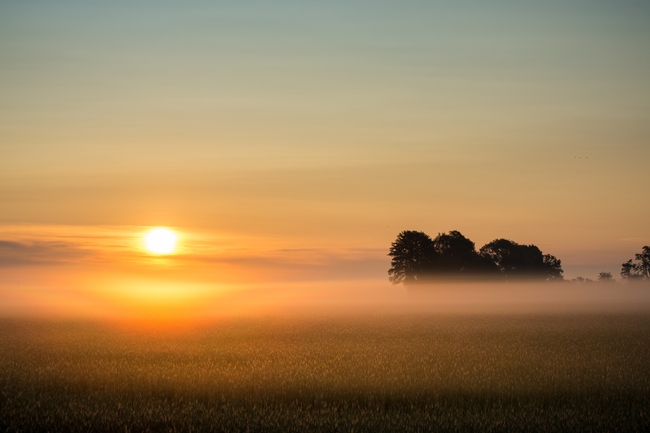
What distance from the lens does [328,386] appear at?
18.7 metres

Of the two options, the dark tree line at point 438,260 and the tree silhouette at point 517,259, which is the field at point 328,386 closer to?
the dark tree line at point 438,260

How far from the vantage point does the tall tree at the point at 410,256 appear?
293 ft

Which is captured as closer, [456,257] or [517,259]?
[456,257]

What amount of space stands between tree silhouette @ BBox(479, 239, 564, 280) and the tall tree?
2090 cm

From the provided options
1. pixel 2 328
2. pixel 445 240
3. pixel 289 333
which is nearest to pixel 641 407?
pixel 289 333

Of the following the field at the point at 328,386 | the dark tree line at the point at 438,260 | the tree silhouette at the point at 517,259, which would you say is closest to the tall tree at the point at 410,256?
the dark tree line at the point at 438,260

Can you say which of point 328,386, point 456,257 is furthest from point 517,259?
point 328,386

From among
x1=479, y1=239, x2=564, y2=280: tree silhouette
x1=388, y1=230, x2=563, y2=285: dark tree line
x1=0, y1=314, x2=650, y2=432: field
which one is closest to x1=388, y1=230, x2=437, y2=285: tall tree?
x1=388, y1=230, x2=563, y2=285: dark tree line

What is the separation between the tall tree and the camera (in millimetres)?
89438

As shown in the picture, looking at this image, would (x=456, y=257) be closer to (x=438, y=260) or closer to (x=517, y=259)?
(x=438, y=260)

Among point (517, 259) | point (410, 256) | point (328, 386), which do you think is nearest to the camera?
point (328, 386)

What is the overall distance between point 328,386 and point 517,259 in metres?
101

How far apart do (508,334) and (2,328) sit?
34787mm

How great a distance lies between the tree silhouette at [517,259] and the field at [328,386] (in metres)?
80.8
